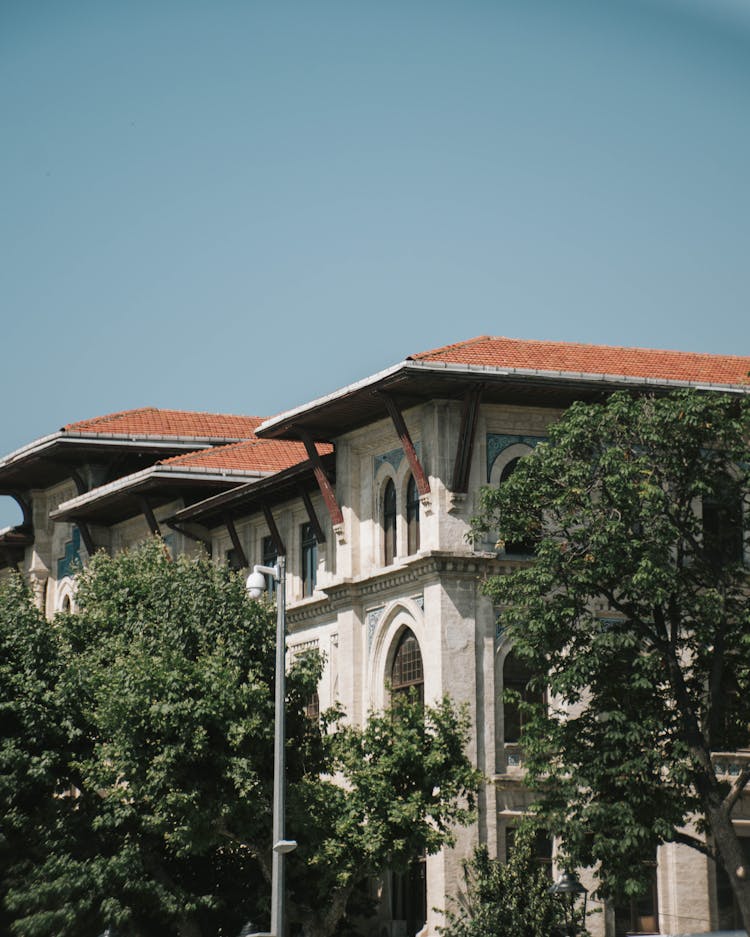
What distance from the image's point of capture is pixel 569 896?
4169cm

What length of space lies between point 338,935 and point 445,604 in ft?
25.9

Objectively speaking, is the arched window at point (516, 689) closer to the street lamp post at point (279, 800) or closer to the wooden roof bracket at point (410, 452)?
the wooden roof bracket at point (410, 452)

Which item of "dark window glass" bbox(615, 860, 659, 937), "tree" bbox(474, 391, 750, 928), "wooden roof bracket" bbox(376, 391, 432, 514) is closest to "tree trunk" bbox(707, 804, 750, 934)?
"tree" bbox(474, 391, 750, 928)

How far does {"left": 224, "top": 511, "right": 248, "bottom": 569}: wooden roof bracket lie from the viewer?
5506cm

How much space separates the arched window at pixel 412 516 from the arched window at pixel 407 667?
202cm

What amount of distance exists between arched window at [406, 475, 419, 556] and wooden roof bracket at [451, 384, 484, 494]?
1934 mm

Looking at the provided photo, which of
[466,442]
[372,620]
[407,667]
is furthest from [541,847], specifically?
[466,442]

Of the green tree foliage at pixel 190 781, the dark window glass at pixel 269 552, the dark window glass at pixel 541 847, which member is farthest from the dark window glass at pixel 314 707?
the dark window glass at pixel 541 847

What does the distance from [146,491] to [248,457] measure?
123 inches

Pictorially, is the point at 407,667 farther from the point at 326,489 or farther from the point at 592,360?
the point at 592,360

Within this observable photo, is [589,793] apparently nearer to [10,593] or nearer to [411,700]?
[411,700]

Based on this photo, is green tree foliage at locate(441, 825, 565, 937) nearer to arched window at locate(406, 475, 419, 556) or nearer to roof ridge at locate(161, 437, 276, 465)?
arched window at locate(406, 475, 419, 556)

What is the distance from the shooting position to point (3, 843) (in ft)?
133

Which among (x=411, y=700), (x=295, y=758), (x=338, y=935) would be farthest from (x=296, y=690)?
(x=338, y=935)
